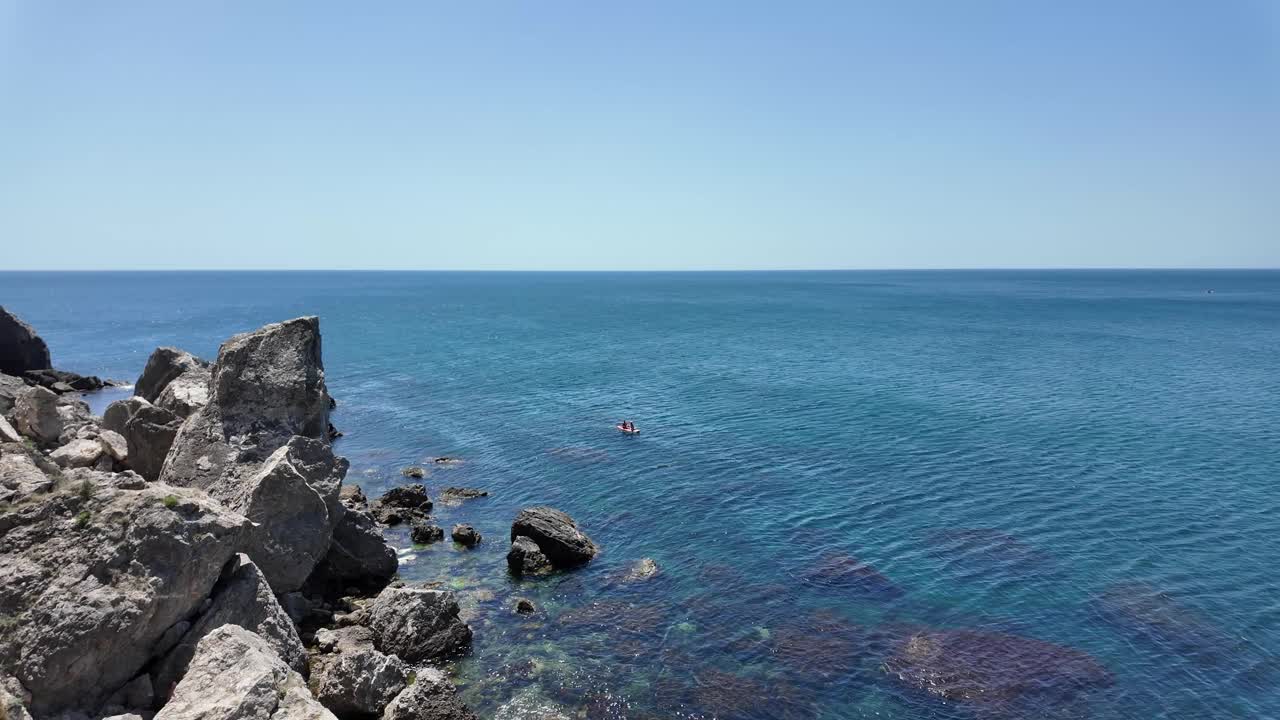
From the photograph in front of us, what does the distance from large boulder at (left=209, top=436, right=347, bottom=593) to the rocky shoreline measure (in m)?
0.08

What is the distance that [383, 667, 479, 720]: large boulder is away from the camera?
949 inches

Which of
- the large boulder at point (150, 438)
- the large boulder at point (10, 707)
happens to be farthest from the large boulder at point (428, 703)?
the large boulder at point (150, 438)

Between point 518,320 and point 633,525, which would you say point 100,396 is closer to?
point 633,525

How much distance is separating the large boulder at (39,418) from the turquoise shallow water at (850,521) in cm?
1872

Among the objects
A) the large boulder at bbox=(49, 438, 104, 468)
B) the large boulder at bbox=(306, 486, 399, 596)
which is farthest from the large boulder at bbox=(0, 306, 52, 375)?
the large boulder at bbox=(306, 486, 399, 596)

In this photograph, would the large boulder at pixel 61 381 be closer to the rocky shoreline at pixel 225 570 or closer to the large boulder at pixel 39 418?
the large boulder at pixel 39 418

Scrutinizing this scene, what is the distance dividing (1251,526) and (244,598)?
51549 millimetres

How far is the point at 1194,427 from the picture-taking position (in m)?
64.3

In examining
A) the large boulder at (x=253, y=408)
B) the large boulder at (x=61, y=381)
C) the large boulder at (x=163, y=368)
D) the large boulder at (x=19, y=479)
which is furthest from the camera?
the large boulder at (x=61, y=381)

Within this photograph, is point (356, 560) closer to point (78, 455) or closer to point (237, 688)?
point (78, 455)

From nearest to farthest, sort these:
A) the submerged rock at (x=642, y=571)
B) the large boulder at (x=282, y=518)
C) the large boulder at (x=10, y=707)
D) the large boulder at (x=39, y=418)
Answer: the large boulder at (x=10, y=707) → the large boulder at (x=282, y=518) → the submerged rock at (x=642, y=571) → the large boulder at (x=39, y=418)

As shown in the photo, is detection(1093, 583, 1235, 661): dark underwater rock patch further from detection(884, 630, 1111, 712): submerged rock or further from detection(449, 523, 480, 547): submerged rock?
detection(449, 523, 480, 547): submerged rock

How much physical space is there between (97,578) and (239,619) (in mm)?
3962

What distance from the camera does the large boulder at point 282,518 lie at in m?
28.6
